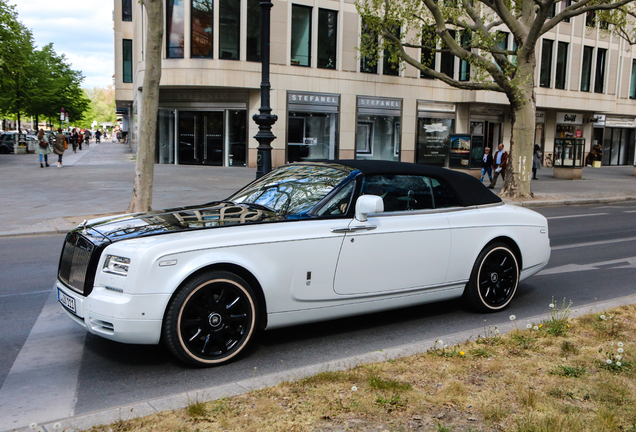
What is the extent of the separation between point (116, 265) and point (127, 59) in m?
48.4

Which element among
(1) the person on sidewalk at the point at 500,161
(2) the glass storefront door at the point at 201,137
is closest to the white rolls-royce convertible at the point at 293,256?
(1) the person on sidewalk at the point at 500,161

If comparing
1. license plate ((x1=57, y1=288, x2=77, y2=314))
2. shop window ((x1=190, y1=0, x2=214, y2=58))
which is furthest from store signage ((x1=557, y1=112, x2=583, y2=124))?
license plate ((x1=57, y1=288, x2=77, y2=314))

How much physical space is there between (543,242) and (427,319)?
65.6 inches

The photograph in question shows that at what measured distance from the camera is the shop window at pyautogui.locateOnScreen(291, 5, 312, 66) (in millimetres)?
29453

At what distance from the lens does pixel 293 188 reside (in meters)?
5.26

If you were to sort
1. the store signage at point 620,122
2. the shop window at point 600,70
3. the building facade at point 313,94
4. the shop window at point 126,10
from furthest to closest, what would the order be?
the shop window at point 126,10 < the store signage at point 620,122 < the shop window at point 600,70 < the building facade at point 313,94

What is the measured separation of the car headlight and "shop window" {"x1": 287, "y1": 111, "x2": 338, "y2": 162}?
1018 inches

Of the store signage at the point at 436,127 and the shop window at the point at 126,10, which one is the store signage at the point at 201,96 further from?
the shop window at the point at 126,10

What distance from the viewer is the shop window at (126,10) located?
154 feet

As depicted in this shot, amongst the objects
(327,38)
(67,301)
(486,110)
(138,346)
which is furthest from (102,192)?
(486,110)

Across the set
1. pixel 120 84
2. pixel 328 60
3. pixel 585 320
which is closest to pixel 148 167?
pixel 585 320

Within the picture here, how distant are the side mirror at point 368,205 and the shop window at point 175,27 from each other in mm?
25517

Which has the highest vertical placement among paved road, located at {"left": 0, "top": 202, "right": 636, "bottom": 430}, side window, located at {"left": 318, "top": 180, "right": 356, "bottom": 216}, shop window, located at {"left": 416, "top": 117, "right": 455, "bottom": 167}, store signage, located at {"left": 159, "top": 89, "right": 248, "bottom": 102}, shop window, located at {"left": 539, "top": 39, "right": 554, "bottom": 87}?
shop window, located at {"left": 539, "top": 39, "right": 554, "bottom": 87}

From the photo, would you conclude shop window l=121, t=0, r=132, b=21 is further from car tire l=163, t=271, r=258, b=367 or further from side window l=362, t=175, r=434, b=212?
car tire l=163, t=271, r=258, b=367
